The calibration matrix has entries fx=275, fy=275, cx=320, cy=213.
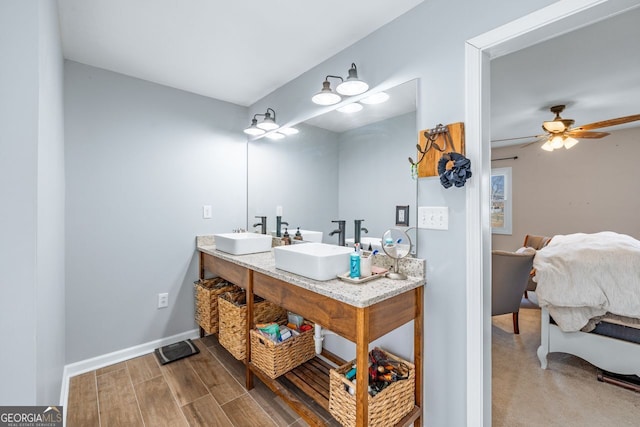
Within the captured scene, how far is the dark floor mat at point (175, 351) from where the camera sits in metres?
2.20

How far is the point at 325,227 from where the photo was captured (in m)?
2.12

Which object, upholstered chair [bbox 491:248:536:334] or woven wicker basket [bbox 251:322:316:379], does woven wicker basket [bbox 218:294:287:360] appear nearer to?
woven wicker basket [bbox 251:322:316:379]

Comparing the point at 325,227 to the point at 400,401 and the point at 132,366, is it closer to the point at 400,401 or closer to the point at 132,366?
the point at 400,401

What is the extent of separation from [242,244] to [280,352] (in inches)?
33.5

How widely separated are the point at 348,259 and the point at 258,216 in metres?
1.45

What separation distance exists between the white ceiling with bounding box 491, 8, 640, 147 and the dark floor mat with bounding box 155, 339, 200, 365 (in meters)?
3.34

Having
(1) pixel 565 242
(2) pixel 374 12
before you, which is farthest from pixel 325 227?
(1) pixel 565 242

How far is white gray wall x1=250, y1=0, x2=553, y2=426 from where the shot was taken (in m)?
1.31

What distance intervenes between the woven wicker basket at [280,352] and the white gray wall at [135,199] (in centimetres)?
111

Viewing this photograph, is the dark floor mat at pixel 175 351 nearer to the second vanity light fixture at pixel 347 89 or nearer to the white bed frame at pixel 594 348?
the second vanity light fixture at pixel 347 89

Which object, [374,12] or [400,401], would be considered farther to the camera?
[374,12]

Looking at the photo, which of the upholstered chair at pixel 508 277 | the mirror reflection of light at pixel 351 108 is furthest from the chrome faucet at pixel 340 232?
the upholstered chair at pixel 508 277

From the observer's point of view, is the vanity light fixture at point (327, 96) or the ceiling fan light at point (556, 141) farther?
the ceiling fan light at point (556, 141)

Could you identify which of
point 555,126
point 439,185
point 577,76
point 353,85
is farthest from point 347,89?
point 555,126
